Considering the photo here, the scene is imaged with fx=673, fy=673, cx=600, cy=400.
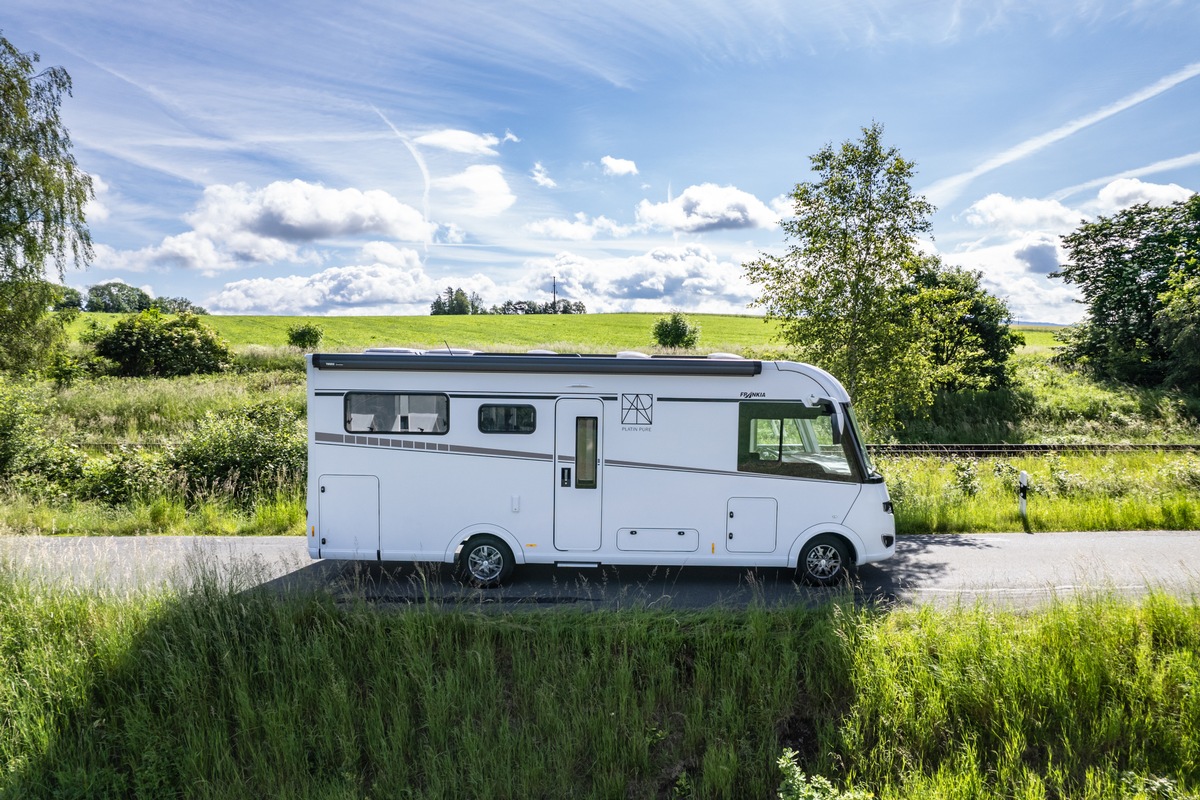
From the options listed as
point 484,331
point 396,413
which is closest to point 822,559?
point 396,413

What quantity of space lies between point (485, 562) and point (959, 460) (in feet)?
35.9

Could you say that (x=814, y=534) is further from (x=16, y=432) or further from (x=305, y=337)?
(x=305, y=337)

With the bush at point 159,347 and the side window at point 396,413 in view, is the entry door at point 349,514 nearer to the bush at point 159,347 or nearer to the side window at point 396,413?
the side window at point 396,413

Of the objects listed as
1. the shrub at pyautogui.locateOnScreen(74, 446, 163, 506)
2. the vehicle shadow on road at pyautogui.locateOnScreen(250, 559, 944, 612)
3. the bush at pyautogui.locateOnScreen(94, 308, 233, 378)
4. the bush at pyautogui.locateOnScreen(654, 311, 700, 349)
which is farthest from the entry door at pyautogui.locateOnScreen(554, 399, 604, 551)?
the bush at pyautogui.locateOnScreen(654, 311, 700, 349)

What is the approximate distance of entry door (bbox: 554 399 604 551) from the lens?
7.77 meters

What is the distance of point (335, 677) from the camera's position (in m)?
6.04

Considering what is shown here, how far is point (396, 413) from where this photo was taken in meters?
7.81

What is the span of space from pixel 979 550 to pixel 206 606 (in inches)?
384

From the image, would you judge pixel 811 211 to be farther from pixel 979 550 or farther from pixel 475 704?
pixel 475 704

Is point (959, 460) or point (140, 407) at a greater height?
point (140, 407)

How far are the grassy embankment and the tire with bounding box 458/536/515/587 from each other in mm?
4644

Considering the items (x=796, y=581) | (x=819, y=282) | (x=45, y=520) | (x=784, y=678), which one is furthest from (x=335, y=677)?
(x=819, y=282)

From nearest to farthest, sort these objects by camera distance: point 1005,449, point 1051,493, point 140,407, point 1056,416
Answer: point 1051,493
point 1005,449
point 140,407
point 1056,416

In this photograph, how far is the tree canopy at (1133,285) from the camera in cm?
2703
